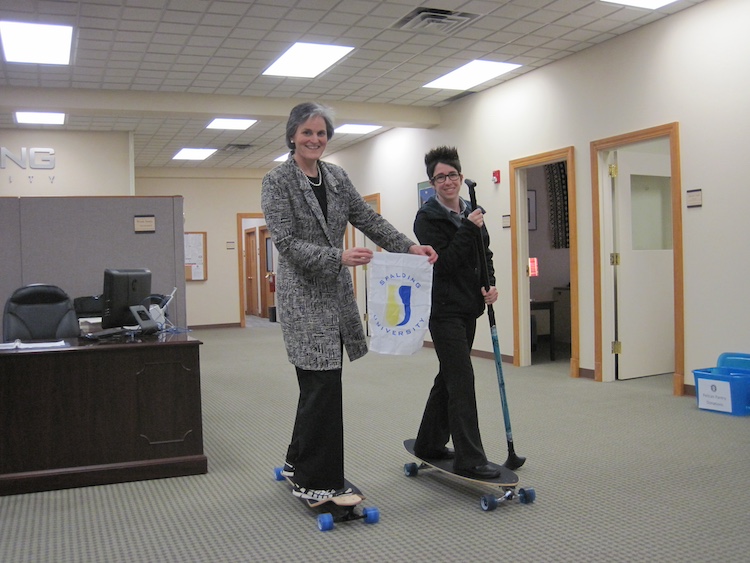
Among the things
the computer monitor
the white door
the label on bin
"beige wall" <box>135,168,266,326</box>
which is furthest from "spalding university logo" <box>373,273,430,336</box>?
"beige wall" <box>135,168,266,326</box>

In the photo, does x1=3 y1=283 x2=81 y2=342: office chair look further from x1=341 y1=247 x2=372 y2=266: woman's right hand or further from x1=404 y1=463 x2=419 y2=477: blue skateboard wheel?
x1=341 y1=247 x2=372 y2=266: woman's right hand

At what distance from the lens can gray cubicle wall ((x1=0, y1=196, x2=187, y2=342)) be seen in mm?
5504

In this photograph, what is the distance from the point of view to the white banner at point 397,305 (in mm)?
2752

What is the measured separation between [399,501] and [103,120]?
7236 millimetres

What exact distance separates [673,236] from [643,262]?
2.54ft

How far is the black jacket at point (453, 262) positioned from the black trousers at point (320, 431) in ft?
1.97

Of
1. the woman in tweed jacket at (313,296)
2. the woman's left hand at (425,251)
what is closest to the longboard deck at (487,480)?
the woman in tweed jacket at (313,296)

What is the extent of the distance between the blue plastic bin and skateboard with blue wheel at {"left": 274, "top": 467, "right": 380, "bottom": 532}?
303 cm

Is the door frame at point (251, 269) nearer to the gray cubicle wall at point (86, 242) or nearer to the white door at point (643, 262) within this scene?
the gray cubicle wall at point (86, 242)

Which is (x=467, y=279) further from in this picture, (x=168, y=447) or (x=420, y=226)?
(x=168, y=447)

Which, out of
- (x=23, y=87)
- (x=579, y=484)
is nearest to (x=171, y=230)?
(x=23, y=87)

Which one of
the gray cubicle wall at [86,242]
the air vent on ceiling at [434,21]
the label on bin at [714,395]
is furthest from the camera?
the gray cubicle wall at [86,242]

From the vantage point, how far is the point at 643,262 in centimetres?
620

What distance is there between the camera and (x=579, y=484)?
3.22 meters
